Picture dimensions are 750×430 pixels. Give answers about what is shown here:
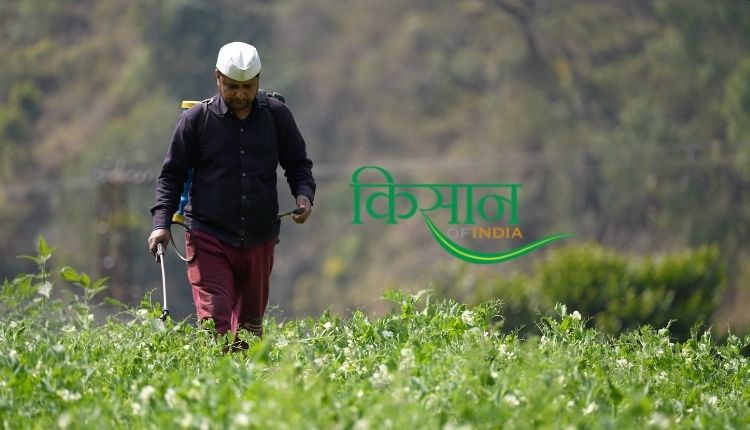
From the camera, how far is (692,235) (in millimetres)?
36656

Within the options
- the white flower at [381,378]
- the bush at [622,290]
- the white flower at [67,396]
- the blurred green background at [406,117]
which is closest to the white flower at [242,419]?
the white flower at [67,396]

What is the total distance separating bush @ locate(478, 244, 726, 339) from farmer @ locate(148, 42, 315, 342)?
14.6m

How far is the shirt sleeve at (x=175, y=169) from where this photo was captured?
20.6 ft

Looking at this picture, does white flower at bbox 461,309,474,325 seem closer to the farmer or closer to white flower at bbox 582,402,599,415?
the farmer

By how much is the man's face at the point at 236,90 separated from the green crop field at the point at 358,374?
98cm

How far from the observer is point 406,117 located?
44219mm

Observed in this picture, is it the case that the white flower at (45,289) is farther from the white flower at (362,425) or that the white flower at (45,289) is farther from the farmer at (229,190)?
the white flower at (362,425)

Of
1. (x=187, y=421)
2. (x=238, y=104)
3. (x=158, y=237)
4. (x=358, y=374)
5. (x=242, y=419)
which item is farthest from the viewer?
(x=238, y=104)

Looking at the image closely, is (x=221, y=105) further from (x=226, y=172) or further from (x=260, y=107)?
(x=226, y=172)

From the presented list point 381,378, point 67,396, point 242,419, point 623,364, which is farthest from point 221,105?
point 242,419

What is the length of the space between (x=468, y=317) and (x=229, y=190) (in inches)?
47.7

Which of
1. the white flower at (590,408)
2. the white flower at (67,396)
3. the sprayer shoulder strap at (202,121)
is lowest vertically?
the white flower at (590,408)

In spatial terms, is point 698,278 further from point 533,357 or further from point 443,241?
point 533,357

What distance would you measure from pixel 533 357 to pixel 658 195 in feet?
107
